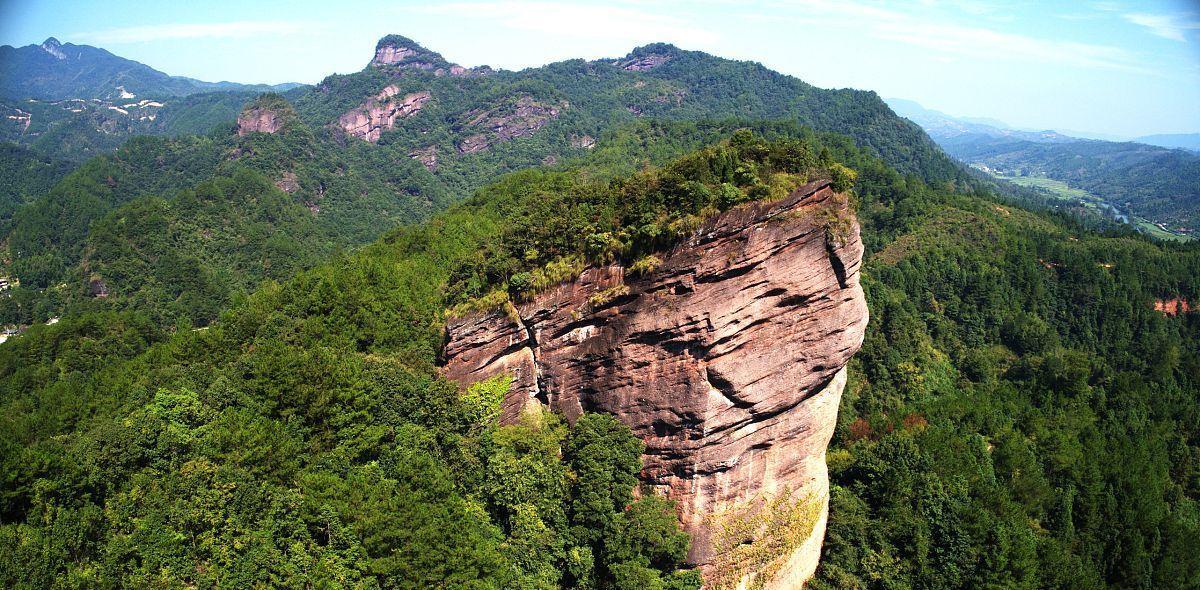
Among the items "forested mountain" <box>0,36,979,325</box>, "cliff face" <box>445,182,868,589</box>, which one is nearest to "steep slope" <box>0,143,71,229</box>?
"forested mountain" <box>0,36,979,325</box>

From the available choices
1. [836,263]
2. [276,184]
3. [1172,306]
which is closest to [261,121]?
[276,184]

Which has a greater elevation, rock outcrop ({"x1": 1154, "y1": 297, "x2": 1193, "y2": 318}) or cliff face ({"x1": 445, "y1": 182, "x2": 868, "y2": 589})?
cliff face ({"x1": 445, "y1": 182, "x2": 868, "y2": 589})

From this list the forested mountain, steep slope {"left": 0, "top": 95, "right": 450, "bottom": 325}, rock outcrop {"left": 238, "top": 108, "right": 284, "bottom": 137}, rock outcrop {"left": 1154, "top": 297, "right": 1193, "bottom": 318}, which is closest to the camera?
rock outcrop {"left": 1154, "top": 297, "right": 1193, "bottom": 318}

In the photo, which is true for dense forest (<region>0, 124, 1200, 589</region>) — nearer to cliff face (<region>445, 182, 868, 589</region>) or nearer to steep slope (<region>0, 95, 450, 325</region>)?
cliff face (<region>445, 182, 868, 589</region>)

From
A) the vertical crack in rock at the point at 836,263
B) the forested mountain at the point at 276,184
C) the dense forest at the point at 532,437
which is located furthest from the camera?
the forested mountain at the point at 276,184

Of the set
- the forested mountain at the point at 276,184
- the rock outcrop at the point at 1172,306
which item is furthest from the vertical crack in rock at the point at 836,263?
the forested mountain at the point at 276,184

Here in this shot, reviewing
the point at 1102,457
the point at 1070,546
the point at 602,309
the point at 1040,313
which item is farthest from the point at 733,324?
the point at 1040,313

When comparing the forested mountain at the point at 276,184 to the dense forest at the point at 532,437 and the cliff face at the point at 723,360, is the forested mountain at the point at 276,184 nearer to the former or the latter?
the dense forest at the point at 532,437
